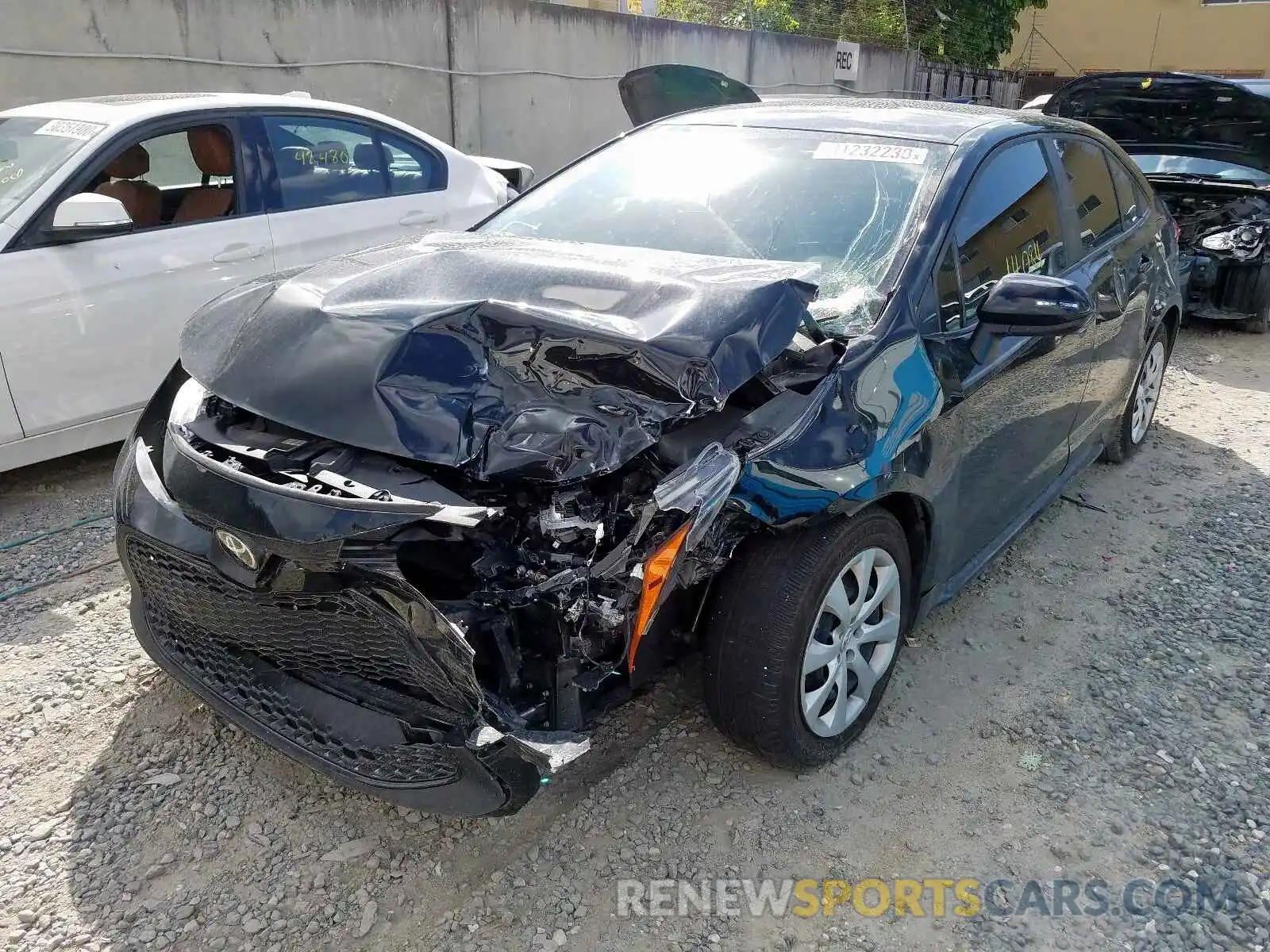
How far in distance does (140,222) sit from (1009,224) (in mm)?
3734

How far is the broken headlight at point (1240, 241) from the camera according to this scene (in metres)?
7.01

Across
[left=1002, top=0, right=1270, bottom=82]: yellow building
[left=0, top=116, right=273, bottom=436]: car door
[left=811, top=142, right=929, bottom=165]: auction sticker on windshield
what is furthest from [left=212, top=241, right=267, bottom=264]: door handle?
[left=1002, top=0, right=1270, bottom=82]: yellow building

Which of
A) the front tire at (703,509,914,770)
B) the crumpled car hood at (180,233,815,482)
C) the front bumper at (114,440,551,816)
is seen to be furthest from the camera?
the front tire at (703,509,914,770)

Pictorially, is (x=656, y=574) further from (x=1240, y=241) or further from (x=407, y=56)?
(x=407, y=56)

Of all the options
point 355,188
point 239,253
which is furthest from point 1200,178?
point 239,253

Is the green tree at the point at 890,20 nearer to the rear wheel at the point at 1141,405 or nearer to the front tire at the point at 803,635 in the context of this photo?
the rear wheel at the point at 1141,405

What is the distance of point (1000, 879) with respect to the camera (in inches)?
92.7

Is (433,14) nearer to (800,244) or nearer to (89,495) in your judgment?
(89,495)

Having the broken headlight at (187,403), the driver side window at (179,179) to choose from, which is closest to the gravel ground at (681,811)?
the broken headlight at (187,403)

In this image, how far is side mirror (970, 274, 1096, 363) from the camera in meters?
2.75

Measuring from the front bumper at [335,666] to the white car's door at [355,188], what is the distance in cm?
244

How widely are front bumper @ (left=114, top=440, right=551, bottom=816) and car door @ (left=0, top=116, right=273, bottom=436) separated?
190 cm

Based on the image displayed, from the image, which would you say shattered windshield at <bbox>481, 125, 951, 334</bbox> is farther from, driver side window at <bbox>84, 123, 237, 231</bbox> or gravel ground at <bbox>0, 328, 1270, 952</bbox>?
Answer: driver side window at <bbox>84, 123, 237, 231</bbox>

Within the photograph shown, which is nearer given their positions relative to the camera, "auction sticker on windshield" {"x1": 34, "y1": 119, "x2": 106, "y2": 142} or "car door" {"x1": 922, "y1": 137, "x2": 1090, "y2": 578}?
"car door" {"x1": 922, "y1": 137, "x2": 1090, "y2": 578}
